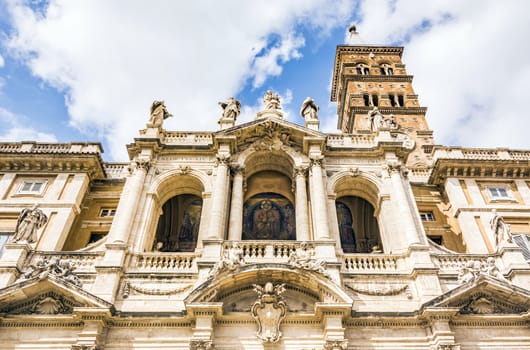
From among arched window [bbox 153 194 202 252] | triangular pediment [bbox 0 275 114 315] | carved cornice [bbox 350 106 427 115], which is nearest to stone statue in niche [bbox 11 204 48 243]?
triangular pediment [bbox 0 275 114 315]

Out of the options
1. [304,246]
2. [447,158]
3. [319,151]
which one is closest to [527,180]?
[447,158]

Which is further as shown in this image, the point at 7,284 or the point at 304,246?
the point at 304,246

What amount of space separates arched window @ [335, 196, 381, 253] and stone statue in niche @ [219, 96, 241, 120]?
22.4 feet

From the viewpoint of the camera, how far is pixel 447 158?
2059 cm

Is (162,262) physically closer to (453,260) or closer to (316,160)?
(316,160)

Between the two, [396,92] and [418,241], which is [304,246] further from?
[396,92]

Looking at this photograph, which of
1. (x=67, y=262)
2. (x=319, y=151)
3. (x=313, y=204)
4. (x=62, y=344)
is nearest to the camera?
(x=62, y=344)

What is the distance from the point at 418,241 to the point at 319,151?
575 centimetres

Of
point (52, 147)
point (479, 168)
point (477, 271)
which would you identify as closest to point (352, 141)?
point (479, 168)

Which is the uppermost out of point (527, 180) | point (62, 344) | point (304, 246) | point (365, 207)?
point (527, 180)

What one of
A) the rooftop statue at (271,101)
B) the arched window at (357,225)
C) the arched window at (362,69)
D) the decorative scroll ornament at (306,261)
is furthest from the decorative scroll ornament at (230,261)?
the arched window at (362,69)

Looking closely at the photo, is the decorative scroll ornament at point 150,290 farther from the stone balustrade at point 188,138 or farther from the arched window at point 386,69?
the arched window at point 386,69

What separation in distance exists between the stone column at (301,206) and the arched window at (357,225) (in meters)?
3.59

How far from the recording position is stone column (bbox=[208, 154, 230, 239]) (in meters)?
15.6
